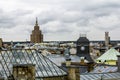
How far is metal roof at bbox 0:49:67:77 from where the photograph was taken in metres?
44.0

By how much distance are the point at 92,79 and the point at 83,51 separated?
193ft

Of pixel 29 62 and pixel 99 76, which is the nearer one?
pixel 29 62

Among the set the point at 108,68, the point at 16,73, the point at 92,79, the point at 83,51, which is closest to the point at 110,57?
the point at 83,51

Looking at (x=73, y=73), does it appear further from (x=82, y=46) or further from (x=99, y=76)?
(x=82, y=46)

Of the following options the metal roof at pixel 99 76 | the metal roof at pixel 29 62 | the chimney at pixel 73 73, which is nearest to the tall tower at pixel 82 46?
the metal roof at pixel 99 76

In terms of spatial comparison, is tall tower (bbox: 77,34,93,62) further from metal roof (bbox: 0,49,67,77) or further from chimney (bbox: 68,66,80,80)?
chimney (bbox: 68,66,80,80)

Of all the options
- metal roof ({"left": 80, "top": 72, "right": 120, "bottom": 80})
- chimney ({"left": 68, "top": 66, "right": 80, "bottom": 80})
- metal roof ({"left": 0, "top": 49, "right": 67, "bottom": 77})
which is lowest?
metal roof ({"left": 80, "top": 72, "right": 120, "bottom": 80})

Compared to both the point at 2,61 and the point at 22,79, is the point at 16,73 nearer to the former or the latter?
the point at 22,79

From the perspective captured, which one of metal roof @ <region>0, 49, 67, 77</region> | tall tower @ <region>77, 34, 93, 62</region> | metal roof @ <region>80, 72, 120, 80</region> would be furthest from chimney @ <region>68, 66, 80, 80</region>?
tall tower @ <region>77, 34, 93, 62</region>

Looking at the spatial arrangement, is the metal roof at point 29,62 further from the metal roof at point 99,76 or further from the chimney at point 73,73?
the metal roof at point 99,76

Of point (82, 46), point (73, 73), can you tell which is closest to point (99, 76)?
point (73, 73)

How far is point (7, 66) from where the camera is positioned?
43844 mm

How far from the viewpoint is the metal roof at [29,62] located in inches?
1731

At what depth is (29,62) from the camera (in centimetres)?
4538
